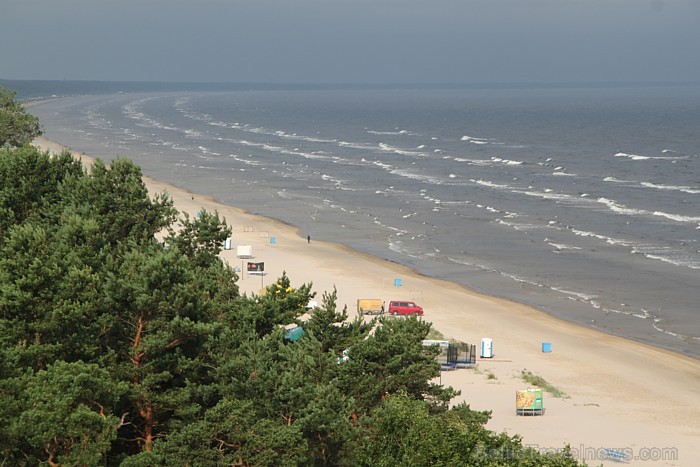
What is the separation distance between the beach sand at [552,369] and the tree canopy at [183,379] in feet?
36.1

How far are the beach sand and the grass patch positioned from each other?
324mm

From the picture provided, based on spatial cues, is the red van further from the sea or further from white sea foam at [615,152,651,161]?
white sea foam at [615,152,651,161]

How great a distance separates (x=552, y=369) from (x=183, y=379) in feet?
81.6

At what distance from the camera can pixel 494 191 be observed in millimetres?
107125

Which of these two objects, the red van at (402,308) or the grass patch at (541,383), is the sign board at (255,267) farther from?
the grass patch at (541,383)

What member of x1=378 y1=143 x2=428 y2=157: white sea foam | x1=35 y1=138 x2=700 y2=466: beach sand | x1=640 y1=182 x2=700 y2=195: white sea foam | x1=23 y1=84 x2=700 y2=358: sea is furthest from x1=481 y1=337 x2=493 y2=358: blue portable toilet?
x1=378 y1=143 x2=428 y2=157: white sea foam

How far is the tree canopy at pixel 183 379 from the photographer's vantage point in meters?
20.8

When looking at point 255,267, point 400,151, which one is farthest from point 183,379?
point 400,151

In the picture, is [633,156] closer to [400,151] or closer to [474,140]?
[400,151]

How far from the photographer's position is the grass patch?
1647 inches

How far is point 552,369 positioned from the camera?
4553 centimetres

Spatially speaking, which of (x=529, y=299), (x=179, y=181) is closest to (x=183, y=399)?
(x=529, y=299)

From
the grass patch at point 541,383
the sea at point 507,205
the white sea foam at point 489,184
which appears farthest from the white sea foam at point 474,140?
the grass patch at point 541,383

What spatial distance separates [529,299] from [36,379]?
43.0 metres
